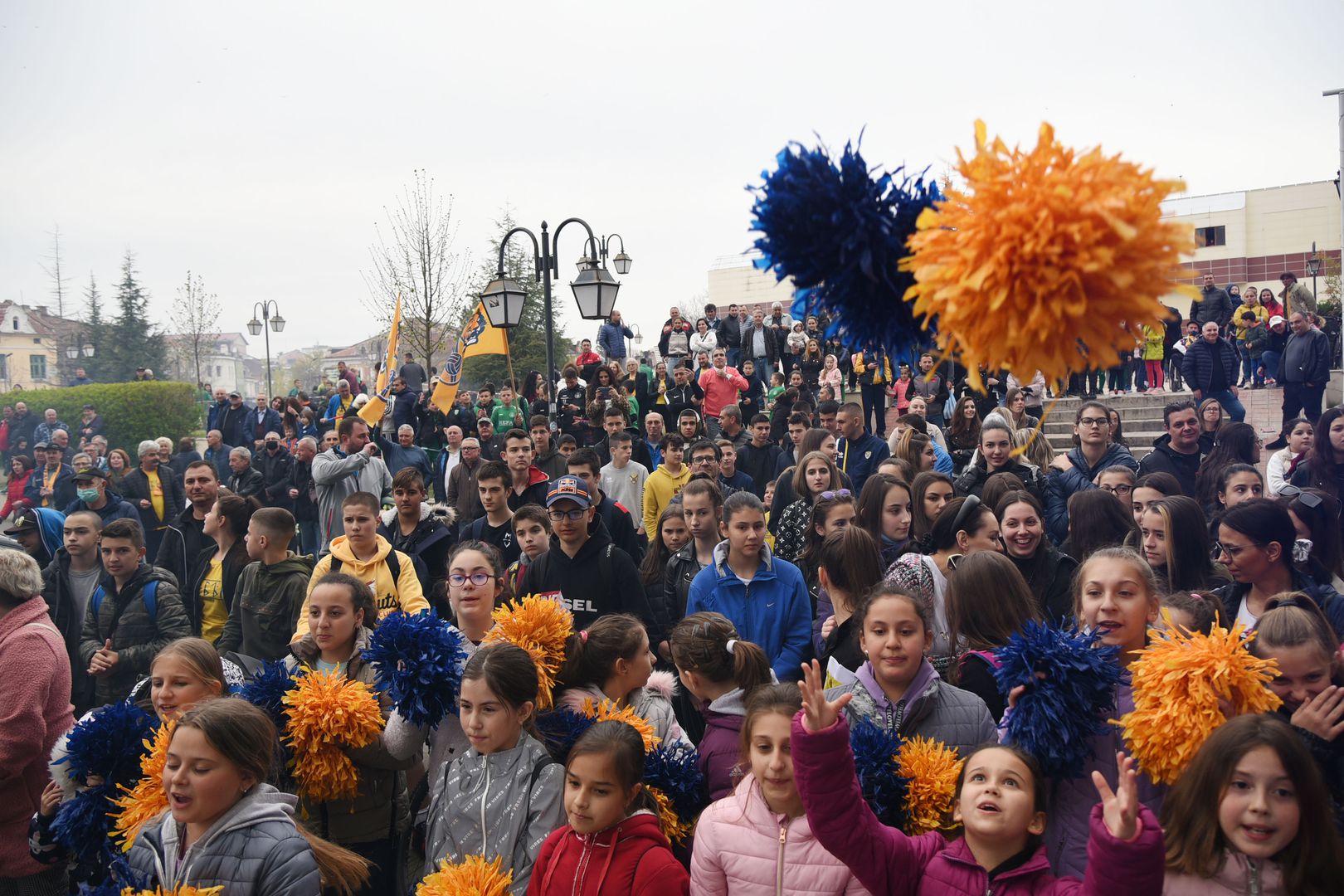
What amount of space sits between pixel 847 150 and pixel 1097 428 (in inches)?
222

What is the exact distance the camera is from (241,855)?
2.94m

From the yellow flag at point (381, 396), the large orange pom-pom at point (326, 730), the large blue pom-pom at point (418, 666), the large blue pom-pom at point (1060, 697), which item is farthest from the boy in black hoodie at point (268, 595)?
the yellow flag at point (381, 396)

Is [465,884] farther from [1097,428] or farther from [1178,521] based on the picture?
[1097,428]

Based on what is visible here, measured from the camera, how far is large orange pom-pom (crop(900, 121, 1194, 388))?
4.95 ft

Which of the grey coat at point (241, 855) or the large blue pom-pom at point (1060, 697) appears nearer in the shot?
the large blue pom-pom at point (1060, 697)

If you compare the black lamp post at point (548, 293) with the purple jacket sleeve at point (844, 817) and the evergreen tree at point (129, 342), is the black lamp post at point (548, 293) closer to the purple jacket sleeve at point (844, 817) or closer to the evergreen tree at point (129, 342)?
the purple jacket sleeve at point (844, 817)

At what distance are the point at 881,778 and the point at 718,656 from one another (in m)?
1.01

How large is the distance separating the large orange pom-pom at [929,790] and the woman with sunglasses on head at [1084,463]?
13.6ft

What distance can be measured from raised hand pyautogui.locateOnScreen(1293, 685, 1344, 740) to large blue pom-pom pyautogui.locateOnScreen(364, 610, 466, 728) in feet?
8.65

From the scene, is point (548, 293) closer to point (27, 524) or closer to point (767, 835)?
point (27, 524)

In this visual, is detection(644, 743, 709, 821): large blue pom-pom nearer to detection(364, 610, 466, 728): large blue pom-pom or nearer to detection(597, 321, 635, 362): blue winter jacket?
detection(364, 610, 466, 728): large blue pom-pom

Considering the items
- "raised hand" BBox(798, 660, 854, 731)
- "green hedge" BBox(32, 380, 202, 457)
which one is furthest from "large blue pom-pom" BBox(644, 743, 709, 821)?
"green hedge" BBox(32, 380, 202, 457)

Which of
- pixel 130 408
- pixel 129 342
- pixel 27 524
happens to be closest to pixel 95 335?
pixel 129 342

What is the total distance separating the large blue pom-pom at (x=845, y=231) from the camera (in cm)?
183
